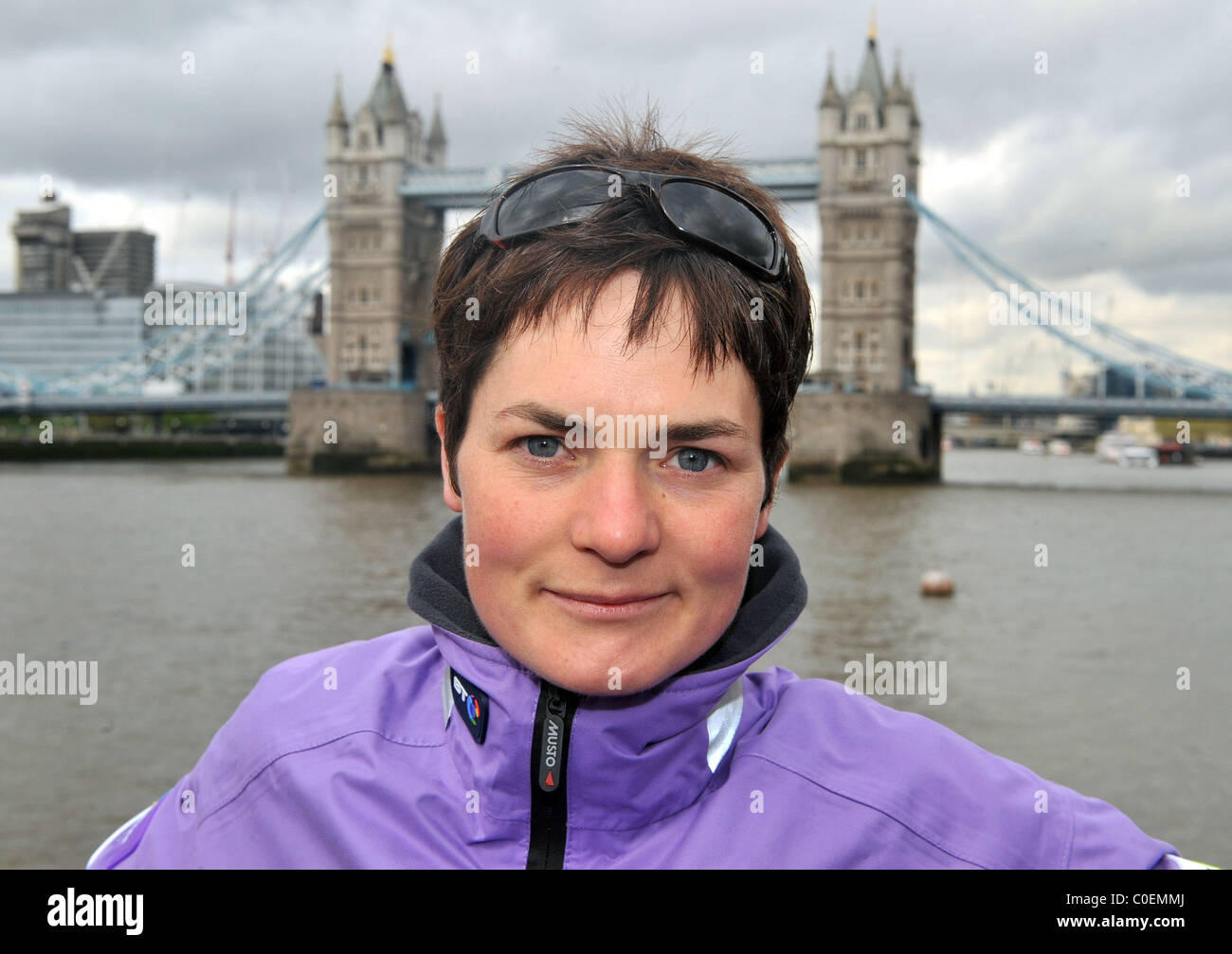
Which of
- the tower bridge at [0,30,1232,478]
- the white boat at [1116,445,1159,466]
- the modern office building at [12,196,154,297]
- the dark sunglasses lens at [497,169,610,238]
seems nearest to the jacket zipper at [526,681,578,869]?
the dark sunglasses lens at [497,169,610,238]

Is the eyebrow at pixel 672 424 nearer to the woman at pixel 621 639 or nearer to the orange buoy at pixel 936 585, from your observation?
the woman at pixel 621 639

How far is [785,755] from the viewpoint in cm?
99

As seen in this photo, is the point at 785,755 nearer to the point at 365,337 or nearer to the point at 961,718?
the point at 961,718

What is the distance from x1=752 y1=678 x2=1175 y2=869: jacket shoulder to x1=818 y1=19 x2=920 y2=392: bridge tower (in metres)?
32.4

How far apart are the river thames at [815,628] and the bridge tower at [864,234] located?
1477cm

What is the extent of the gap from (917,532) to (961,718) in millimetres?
10062

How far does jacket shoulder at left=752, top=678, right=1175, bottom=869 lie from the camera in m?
0.95

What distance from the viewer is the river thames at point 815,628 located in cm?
473

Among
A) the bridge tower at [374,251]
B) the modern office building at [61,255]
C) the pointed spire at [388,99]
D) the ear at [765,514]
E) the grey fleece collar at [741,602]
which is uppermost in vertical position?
the modern office building at [61,255]

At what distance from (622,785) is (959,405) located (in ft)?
Answer: 104

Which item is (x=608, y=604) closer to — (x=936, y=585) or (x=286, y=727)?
(x=286, y=727)

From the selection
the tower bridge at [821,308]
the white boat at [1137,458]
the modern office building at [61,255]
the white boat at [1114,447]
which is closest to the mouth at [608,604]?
the tower bridge at [821,308]

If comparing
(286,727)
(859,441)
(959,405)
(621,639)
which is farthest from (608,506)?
(959,405)
